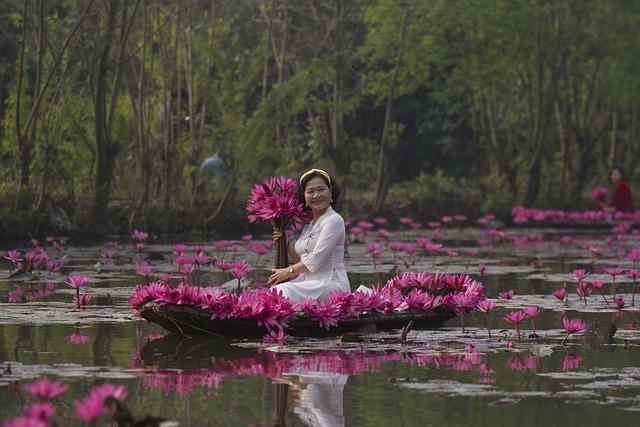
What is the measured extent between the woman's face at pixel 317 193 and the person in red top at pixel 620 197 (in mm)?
19262

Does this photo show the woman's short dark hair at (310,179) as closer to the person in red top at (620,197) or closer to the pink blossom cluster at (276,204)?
the pink blossom cluster at (276,204)

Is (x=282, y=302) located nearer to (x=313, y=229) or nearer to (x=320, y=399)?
(x=313, y=229)

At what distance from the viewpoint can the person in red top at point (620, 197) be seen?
1129 inches

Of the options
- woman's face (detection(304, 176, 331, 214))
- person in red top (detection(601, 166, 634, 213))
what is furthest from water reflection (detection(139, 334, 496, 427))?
person in red top (detection(601, 166, 634, 213))

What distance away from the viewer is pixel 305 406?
6520 mm

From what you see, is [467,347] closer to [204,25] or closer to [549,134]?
[204,25]

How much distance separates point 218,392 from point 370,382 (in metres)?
0.88

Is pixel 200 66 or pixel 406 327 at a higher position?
pixel 200 66

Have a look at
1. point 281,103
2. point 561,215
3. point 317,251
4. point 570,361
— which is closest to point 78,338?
point 317,251

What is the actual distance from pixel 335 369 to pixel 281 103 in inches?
706

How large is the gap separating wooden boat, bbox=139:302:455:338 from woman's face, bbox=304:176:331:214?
976 millimetres

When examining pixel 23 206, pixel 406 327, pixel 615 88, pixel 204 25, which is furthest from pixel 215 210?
pixel 406 327

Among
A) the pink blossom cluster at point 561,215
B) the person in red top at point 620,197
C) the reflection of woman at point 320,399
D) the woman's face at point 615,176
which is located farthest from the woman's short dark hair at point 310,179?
the woman's face at point 615,176

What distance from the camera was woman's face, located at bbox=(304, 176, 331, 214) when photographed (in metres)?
10.2
